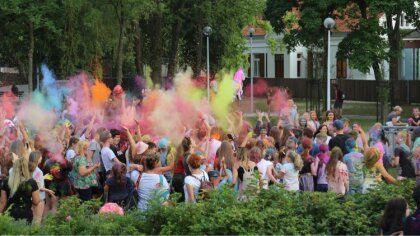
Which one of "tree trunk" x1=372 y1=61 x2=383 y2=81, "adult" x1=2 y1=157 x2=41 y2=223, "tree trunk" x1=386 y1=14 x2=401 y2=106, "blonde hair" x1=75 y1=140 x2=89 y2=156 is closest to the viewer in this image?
"adult" x1=2 y1=157 x2=41 y2=223

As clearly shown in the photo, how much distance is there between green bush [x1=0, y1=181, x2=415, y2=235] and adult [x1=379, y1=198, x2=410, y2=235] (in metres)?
1.32

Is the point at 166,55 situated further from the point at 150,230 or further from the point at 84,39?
the point at 150,230

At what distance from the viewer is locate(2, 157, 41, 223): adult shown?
36.0 feet


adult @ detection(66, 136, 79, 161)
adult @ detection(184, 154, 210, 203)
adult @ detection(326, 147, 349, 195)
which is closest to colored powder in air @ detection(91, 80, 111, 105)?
adult @ detection(66, 136, 79, 161)

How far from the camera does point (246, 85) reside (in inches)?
2208

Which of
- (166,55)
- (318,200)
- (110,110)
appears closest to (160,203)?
(318,200)

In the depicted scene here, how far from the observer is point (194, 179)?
36.9ft

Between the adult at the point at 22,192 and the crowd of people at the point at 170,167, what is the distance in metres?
0.01

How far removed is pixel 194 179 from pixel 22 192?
7.27 ft

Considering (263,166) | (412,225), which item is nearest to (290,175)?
(263,166)

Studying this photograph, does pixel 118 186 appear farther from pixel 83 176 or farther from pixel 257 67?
pixel 257 67

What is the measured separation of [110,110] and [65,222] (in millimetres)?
8497

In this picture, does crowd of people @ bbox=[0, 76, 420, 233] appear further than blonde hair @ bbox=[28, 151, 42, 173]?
Yes

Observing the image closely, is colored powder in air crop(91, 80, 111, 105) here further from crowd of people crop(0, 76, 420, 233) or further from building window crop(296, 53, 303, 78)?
building window crop(296, 53, 303, 78)
